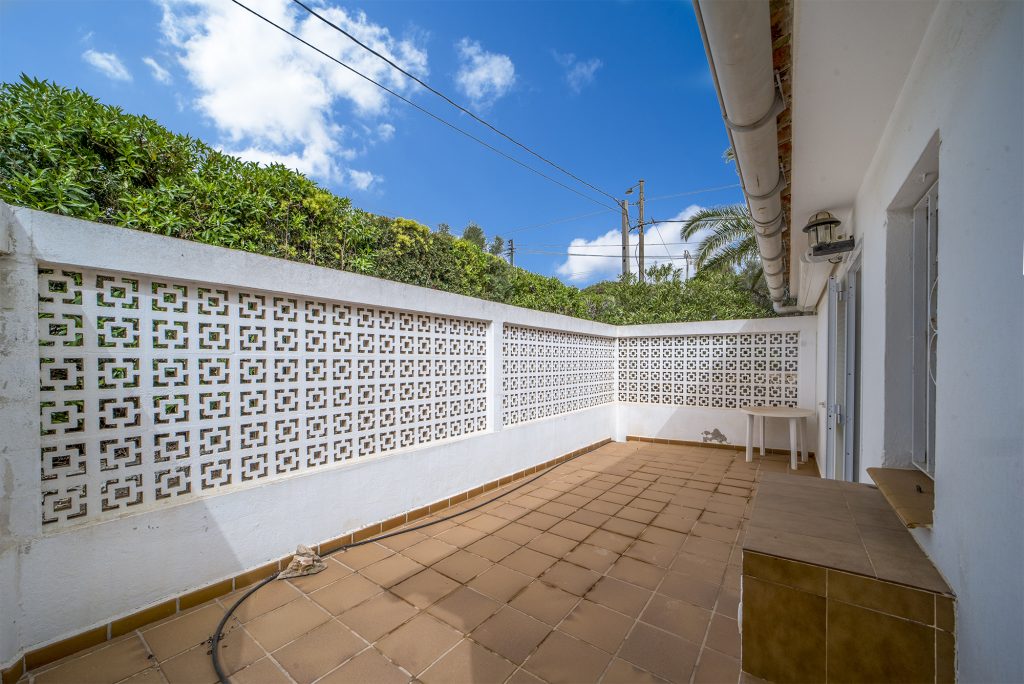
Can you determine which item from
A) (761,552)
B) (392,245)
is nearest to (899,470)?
(761,552)

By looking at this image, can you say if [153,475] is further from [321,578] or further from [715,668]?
[715,668]

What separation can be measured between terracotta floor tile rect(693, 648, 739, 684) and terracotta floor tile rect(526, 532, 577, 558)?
1.11 meters

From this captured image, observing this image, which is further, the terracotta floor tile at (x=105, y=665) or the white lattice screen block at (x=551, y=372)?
the white lattice screen block at (x=551, y=372)

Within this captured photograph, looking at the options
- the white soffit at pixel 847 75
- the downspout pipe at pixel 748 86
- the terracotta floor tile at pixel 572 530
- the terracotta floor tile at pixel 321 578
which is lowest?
the terracotta floor tile at pixel 572 530

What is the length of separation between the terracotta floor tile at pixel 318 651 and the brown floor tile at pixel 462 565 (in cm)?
69

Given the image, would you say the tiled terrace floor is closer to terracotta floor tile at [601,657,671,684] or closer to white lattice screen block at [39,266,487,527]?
terracotta floor tile at [601,657,671,684]

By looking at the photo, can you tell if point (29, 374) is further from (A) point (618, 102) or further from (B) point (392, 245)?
(A) point (618, 102)

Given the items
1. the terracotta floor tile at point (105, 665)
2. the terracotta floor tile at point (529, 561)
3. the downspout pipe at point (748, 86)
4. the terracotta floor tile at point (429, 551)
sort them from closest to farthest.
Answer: the downspout pipe at point (748, 86)
the terracotta floor tile at point (105, 665)
the terracotta floor tile at point (529, 561)
the terracotta floor tile at point (429, 551)

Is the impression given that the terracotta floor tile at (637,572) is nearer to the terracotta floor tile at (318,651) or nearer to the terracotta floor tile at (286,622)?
the terracotta floor tile at (318,651)

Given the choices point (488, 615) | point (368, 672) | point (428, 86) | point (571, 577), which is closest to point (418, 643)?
point (368, 672)

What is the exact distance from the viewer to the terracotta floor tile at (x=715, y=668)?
168 cm

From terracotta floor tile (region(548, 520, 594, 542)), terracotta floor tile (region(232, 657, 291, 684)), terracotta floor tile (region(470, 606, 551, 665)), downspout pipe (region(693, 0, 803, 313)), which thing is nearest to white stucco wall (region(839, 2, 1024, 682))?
downspout pipe (region(693, 0, 803, 313))

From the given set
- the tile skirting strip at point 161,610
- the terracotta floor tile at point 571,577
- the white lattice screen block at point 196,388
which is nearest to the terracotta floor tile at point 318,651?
the tile skirting strip at point 161,610

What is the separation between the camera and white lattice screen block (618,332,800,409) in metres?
5.99
